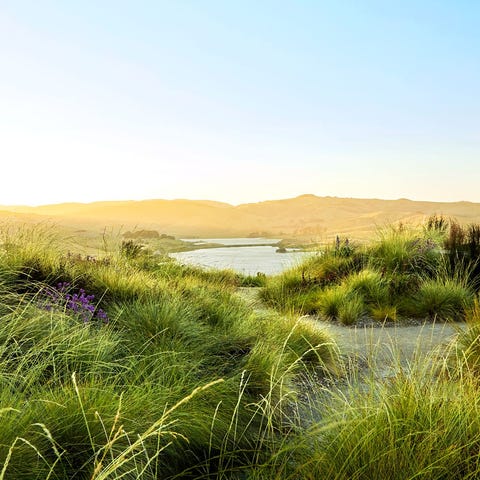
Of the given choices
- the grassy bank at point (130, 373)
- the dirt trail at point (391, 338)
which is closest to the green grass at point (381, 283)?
the dirt trail at point (391, 338)

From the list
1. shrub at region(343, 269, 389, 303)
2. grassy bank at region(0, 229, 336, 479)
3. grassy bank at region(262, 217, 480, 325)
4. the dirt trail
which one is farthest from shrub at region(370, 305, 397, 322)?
grassy bank at region(0, 229, 336, 479)

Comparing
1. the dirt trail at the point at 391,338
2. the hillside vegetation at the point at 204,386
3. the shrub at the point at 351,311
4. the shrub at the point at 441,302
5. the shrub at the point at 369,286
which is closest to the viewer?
the hillside vegetation at the point at 204,386

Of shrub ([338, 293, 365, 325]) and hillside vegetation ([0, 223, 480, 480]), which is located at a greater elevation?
hillside vegetation ([0, 223, 480, 480])

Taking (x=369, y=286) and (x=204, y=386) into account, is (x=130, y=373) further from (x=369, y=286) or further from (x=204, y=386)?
(x=369, y=286)

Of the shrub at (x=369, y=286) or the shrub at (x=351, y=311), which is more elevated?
the shrub at (x=369, y=286)

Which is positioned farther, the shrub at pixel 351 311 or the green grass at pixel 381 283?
the green grass at pixel 381 283

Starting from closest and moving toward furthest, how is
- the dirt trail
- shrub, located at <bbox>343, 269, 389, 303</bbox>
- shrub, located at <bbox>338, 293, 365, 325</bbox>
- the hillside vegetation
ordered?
the hillside vegetation → the dirt trail → shrub, located at <bbox>338, 293, 365, 325</bbox> → shrub, located at <bbox>343, 269, 389, 303</bbox>

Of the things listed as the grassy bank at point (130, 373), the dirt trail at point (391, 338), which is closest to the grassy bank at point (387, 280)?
Result: the dirt trail at point (391, 338)

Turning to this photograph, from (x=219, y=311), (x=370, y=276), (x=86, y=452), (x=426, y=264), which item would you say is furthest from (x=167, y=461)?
(x=426, y=264)

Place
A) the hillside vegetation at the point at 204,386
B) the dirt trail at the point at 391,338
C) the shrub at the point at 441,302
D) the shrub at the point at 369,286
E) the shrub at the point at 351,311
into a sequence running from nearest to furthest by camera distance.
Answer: the hillside vegetation at the point at 204,386, the dirt trail at the point at 391,338, the shrub at the point at 351,311, the shrub at the point at 441,302, the shrub at the point at 369,286

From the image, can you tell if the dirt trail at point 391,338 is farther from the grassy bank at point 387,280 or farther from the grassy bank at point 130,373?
the grassy bank at point 130,373

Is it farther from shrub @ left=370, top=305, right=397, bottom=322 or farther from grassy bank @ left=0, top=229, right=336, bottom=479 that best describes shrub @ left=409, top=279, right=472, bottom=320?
grassy bank @ left=0, top=229, right=336, bottom=479

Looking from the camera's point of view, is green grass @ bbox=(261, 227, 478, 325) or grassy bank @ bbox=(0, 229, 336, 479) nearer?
grassy bank @ bbox=(0, 229, 336, 479)

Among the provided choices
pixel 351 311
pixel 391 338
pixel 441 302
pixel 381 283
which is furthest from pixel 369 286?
pixel 391 338
